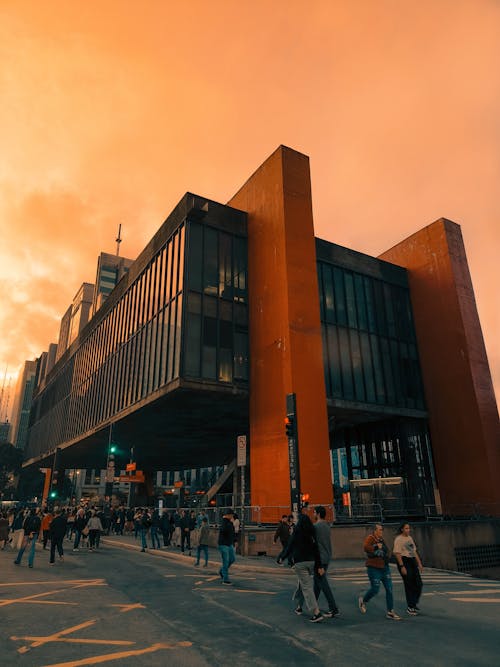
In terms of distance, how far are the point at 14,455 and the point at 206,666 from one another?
92.4 metres

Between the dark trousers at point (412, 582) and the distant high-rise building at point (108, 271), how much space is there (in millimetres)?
131605

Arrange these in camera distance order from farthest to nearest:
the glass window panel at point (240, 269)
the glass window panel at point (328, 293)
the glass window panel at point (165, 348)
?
the glass window panel at point (328, 293) < the glass window panel at point (240, 269) < the glass window panel at point (165, 348)

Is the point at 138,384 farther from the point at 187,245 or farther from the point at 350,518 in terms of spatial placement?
the point at 350,518

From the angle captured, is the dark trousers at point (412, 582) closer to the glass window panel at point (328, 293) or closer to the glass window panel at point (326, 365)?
the glass window panel at point (326, 365)

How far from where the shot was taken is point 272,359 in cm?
2595

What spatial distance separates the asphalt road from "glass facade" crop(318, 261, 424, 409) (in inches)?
770

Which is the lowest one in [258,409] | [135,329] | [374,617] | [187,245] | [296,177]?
[374,617]

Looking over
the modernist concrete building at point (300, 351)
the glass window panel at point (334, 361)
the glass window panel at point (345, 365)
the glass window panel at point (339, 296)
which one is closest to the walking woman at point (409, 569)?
the modernist concrete building at point (300, 351)

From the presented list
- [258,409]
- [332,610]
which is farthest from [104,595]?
[258,409]

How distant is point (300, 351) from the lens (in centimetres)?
2522

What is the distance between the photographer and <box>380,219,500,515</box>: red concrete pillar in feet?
98.5

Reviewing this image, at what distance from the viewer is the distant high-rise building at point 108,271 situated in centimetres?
13488

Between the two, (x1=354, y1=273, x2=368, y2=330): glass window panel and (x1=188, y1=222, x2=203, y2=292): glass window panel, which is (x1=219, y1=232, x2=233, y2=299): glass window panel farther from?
(x1=354, y1=273, x2=368, y2=330): glass window panel

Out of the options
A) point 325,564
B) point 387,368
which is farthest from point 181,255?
point 325,564
